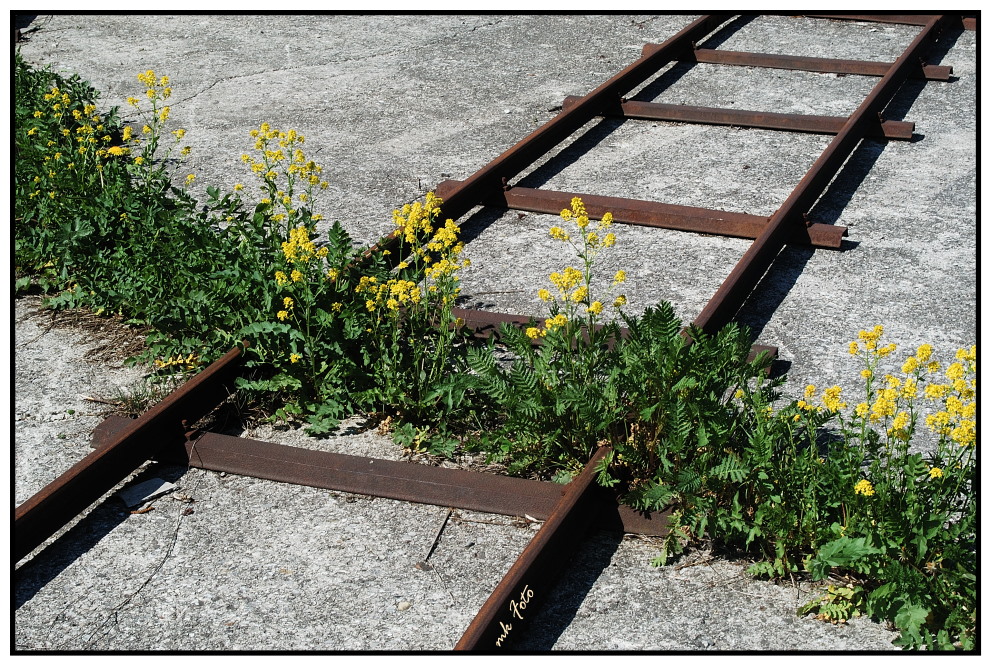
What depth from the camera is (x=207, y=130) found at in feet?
25.1

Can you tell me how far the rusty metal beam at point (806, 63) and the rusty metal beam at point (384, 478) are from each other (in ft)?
20.5

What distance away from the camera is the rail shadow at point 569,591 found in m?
2.99

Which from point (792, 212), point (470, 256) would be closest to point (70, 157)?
point (470, 256)

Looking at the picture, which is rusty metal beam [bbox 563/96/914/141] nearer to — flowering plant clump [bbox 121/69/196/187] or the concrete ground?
the concrete ground

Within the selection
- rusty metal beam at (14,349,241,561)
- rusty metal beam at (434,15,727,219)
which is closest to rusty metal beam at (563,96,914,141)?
rusty metal beam at (434,15,727,219)

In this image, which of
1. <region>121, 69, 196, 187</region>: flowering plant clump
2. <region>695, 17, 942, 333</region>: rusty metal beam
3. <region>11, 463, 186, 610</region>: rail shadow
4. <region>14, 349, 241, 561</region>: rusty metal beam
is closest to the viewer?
<region>11, 463, 186, 610</region>: rail shadow

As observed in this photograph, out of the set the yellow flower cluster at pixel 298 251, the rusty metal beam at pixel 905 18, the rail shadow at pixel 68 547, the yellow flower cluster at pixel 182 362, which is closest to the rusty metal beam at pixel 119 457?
the rail shadow at pixel 68 547

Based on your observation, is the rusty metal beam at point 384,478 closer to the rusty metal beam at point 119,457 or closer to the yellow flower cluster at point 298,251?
the rusty metal beam at point 119,457

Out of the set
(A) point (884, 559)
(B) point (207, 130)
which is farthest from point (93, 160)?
(A) point (884, 559)

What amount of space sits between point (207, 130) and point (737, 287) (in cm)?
459

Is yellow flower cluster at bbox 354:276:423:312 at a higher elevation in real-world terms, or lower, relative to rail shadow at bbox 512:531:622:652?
higher

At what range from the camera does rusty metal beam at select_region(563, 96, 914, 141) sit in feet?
23.5

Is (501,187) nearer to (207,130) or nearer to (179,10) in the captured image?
(207,130)

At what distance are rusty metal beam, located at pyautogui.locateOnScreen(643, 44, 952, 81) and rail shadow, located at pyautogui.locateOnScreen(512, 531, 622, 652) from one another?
20.9ft
